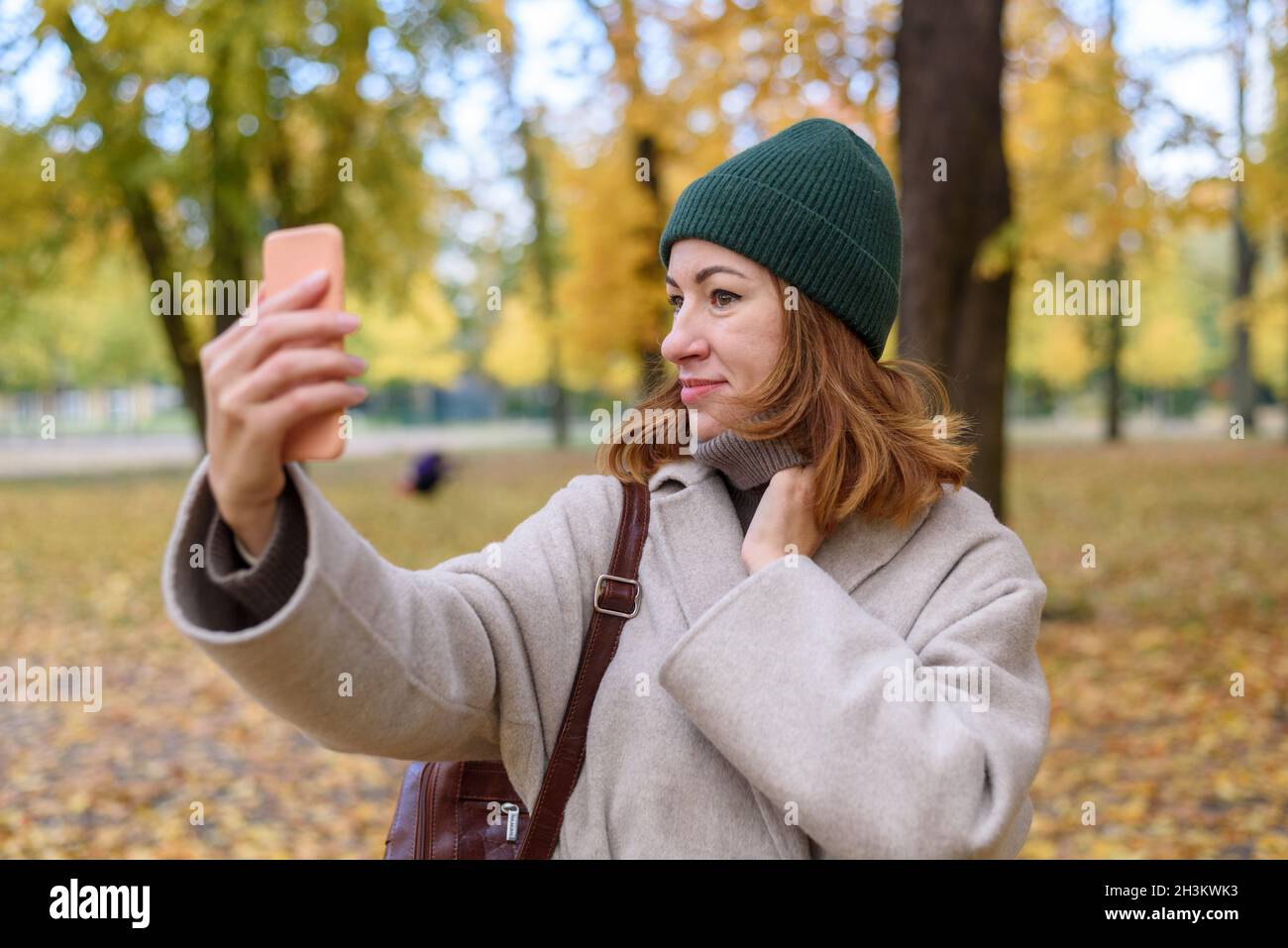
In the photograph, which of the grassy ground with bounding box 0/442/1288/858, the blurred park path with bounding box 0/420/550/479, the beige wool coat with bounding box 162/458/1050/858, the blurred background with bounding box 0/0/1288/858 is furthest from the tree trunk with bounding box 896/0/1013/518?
the blurred park path with bounding box 0/420/550/479

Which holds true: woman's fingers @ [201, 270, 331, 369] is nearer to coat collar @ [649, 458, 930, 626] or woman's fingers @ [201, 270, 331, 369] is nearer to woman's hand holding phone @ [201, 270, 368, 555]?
woman's hand holding phone @ [201, 270, 368, 555]

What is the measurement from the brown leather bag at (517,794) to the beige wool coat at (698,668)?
26 millimetres

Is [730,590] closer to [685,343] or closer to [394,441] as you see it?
[685,343]

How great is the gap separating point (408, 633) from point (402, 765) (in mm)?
5065

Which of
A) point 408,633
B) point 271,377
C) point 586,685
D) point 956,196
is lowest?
point 586,685

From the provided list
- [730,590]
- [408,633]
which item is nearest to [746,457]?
[730,590]

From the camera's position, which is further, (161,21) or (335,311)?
(161,21)

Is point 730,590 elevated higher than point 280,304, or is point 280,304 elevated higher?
point 280,304

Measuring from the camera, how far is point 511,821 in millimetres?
1826

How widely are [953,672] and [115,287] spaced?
76.3 ft

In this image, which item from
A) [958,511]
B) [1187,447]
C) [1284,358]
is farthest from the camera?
[1284,358]

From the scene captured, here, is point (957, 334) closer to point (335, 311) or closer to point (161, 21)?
point (335, 311)

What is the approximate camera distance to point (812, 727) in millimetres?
1533
